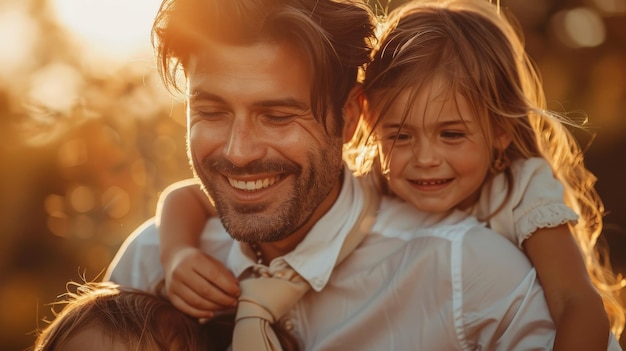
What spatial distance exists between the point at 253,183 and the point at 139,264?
776 millimetres

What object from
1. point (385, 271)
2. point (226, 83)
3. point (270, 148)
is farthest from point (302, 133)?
point (385, 271)

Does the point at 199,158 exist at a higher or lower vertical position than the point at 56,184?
higher

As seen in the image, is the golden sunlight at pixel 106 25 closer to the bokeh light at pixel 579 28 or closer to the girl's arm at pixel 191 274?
the girl's arm at pixel 191 274

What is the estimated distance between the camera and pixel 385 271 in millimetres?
3027

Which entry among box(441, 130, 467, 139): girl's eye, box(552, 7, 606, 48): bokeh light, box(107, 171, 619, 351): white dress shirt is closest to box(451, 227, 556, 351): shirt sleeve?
box(107, 171, 619, 351): white dress shirt

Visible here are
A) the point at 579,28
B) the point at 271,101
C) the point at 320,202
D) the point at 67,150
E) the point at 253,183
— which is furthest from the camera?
the point at 579,28

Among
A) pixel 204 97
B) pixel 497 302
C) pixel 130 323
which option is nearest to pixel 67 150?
pixel 204 97

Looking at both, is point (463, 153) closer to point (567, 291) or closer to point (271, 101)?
point (567, 291)

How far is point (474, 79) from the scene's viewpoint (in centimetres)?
301

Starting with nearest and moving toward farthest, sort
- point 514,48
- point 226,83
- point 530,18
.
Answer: point 226,83, point 514,48, point 530,18

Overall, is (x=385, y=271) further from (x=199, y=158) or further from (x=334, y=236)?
(x=199, y=158)

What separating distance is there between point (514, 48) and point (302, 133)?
3.20ft

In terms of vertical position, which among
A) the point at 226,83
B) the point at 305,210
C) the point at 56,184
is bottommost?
the point at 56,184

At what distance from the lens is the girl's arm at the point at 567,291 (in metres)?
2.64
